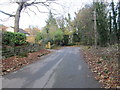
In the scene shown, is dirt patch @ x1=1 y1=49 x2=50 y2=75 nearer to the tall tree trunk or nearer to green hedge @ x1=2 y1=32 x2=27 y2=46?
green hedge @ x1=2 y1=32 x2=27 y2=46

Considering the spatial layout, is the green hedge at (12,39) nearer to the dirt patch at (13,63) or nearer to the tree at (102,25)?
the dirt patch at (13,63)

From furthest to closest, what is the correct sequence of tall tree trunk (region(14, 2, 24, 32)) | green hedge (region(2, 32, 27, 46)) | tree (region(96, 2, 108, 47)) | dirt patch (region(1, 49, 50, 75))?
tree (region(96, 2, 108, 47)) → tall tree trunk (region(14, 2, 24, 32)) → green hedge (region(2, 32, 27, 46)) → dirt patch (region(1, 49, 50, 75))

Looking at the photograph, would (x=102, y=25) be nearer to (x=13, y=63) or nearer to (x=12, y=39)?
(x=12, y=39)

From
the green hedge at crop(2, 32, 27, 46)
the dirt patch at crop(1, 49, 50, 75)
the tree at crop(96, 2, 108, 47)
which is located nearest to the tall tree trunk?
the green hedge at crop(2, 32, 27, 46)

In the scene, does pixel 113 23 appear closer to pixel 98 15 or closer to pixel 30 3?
pixel 98 15

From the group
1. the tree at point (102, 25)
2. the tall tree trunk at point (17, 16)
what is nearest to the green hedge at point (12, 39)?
the tall tree trunk at point (17, 16)

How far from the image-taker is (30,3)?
18391 mm

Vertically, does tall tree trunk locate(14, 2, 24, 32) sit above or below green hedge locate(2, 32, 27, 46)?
above

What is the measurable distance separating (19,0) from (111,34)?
15.3 m

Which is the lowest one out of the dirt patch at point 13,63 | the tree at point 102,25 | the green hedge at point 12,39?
the dirt patch at point 13,63

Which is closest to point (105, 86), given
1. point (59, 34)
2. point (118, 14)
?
point (118, 14)

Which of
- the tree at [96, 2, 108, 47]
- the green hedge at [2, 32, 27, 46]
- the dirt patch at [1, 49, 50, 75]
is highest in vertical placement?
the tree at [96, 2, 108, 47]

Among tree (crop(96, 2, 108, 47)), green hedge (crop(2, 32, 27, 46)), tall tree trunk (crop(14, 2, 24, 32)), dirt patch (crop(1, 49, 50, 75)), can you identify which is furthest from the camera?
tree (crop(96, 2, 108, 47))

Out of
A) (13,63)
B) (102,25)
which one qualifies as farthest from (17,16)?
(102,25)
